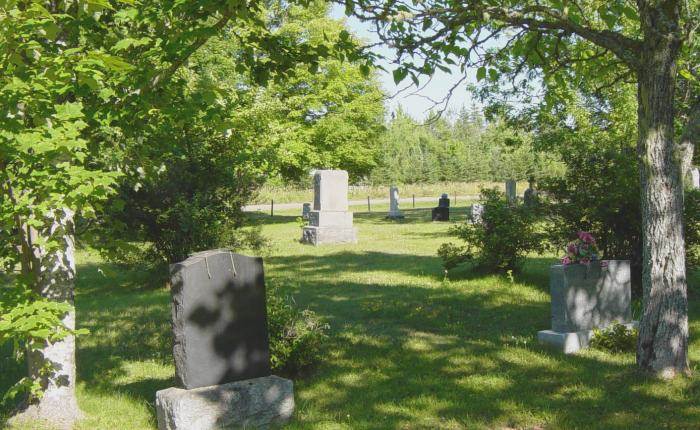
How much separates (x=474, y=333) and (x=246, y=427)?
13.8 ft

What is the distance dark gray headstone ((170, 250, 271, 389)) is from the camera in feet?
19.4

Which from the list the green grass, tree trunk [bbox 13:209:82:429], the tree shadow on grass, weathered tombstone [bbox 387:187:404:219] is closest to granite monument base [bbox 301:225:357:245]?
the tree shadow on grass

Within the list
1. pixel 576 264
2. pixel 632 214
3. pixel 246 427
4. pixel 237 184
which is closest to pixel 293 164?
pixel 237 184

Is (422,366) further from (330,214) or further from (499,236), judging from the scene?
(330,214)

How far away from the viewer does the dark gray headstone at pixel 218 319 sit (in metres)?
5.90

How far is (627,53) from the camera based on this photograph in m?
6.75

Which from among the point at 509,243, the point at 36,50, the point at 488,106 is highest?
the point at 488,106

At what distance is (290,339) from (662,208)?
3.92m

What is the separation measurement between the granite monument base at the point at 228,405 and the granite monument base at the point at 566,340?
11.9 ft

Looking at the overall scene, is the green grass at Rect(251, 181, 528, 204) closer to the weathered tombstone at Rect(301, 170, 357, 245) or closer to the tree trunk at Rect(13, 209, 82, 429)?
the weathered tombstone at Rect(301, 170, 357, 245)

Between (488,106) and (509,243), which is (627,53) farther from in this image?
(488,106)

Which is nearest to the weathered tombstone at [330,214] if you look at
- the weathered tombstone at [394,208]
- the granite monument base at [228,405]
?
the weathered tombstone at [394,208]

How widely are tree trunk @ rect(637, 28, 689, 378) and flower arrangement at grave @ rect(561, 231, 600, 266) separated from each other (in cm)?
182

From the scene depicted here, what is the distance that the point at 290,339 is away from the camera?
741 centimetres
